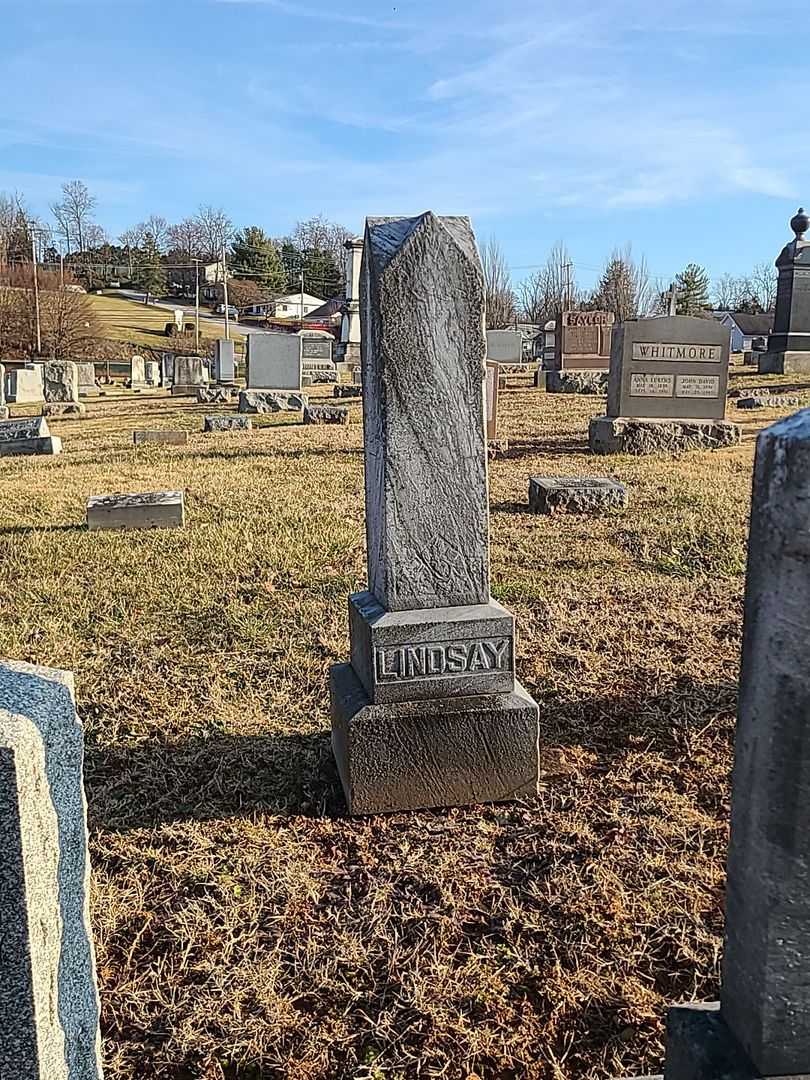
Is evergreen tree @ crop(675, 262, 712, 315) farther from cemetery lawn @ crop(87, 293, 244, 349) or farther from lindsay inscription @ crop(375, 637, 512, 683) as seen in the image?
lindsay inscription @ crop(375, 637, 512, 683)

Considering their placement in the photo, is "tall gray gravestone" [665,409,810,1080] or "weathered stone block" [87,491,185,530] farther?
"weathered stone block" [87,491,185,530]

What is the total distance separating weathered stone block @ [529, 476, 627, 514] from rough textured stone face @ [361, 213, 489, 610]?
176 inches

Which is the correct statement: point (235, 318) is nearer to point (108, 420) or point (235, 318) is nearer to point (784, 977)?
point (108, 420)

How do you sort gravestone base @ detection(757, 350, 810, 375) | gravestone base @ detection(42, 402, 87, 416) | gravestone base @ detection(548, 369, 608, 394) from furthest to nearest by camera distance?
gravestone base @ detection(757, 350, 810, 375), gravestone base @ detection(548, 369, 608, 394), gravestone base @ detection(42, 402, 87, 416)

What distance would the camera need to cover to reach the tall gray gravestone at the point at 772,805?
1.13 metres

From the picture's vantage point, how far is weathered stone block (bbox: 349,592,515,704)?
10.1 ft

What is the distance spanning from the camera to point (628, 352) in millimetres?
11344

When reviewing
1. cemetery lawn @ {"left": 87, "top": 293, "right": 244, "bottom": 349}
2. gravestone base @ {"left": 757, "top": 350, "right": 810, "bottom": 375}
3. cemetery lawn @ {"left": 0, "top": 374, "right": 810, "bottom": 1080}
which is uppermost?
cemetery lawn @ {"left": 87, "top": 293, "right": 244, "bottom": 349}

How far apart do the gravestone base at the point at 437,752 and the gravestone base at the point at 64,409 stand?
19508 millimetres

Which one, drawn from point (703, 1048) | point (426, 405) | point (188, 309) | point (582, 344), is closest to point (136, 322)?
point (188, 309)

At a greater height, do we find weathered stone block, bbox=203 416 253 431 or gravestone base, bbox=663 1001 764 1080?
weathered stone block, bbox=203 416 253 431

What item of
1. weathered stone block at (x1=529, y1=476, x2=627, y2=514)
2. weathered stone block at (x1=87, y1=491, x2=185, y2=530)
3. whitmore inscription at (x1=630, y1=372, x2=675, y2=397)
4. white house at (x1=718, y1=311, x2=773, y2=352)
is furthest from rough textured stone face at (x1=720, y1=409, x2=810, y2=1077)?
white house at (x1=718, y1=311, x2=773, y2=352)

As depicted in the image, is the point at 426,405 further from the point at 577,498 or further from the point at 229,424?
the point at 229,424

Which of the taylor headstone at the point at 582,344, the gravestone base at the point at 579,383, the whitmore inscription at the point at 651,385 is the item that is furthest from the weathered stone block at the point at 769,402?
the taylor headstone at the point at 582,344
